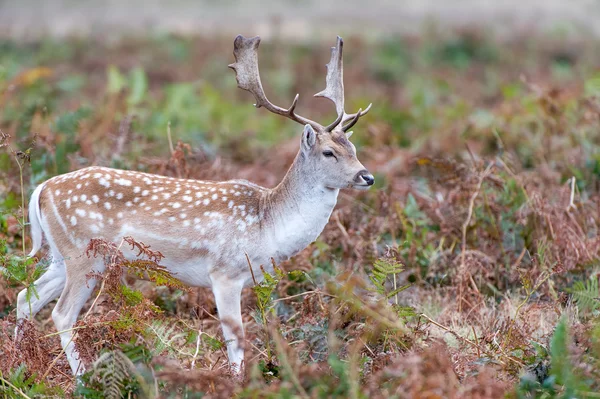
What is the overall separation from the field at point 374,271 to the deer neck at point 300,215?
0.81ft

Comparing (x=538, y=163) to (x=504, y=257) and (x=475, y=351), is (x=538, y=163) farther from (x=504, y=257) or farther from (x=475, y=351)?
(x=475, y=351)

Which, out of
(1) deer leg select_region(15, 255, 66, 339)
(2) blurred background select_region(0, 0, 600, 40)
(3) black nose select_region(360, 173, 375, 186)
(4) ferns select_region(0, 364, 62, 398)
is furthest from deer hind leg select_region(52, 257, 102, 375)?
(2) blurred background select_region(0, 0, 600, 40)

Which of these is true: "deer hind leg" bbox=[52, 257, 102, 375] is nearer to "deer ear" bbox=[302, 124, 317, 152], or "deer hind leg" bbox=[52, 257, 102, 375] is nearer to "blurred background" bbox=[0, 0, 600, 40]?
"deer ear" bbox=[302, 124, 317, 152]

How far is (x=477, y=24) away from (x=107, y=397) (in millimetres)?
18345

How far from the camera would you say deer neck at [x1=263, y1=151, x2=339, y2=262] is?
5.63m

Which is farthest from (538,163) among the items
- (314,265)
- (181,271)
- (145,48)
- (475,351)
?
(145,48)

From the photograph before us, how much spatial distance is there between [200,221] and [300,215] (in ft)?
2.16

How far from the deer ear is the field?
33.1 inches

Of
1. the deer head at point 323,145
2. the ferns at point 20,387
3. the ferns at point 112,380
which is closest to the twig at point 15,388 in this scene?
the ferns at point 20,387

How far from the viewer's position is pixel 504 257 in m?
6.95

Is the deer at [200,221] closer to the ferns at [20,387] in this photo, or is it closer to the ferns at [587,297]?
the ferns at [20,387]

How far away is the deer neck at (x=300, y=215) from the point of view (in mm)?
5629

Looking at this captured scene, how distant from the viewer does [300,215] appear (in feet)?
18.5

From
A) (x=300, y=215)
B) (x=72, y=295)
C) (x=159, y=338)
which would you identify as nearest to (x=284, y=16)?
(x=300, y=215)
